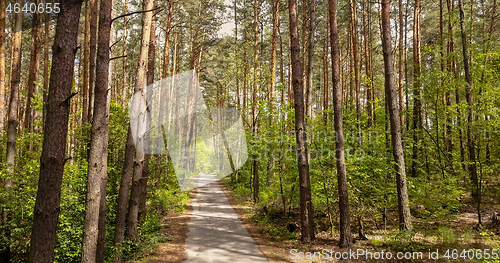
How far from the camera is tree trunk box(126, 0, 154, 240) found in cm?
752

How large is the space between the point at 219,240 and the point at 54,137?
662 centimetres

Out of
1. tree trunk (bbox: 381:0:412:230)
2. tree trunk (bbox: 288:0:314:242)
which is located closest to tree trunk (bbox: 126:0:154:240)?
tree trunk (bbox: 288:0:314:242)

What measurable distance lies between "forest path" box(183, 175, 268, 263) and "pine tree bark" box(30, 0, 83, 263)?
4305 mm

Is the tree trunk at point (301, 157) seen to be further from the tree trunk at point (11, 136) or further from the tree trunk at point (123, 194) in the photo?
the tree trunk at point (11, 136)

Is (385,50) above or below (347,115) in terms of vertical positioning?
above

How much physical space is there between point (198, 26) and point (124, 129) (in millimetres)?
12177

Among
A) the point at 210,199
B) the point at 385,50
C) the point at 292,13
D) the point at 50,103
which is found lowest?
the point at 210,199

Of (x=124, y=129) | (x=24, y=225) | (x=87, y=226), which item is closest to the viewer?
(x=87, y=226)

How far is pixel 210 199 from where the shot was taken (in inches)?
717

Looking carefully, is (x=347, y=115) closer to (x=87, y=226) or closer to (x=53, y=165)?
(x=87, y=226)

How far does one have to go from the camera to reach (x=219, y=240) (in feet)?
28.9

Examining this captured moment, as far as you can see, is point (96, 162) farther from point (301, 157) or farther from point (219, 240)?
point (301, 157)

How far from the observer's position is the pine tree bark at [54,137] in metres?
3.22

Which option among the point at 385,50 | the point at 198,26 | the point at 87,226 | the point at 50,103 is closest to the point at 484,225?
the point at 385,50
